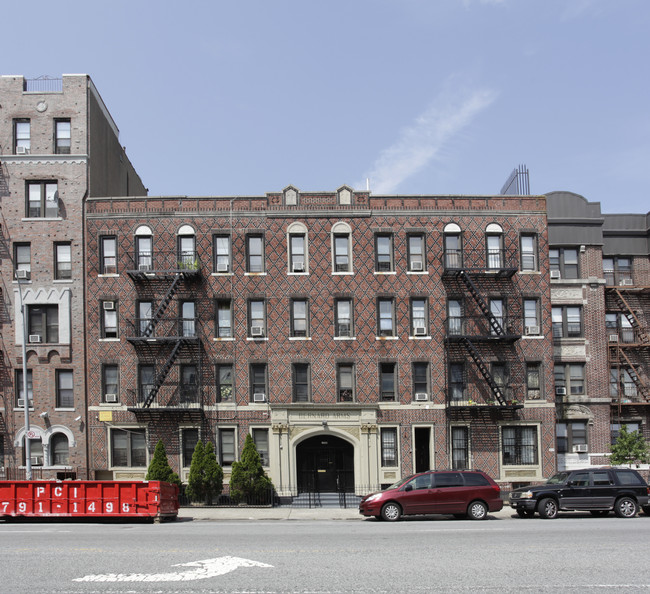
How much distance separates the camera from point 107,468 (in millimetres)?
34781

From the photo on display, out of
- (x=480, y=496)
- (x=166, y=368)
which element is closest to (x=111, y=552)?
(x=480, y=496)

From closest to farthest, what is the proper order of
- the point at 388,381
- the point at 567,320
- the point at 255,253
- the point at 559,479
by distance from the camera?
the point at 559,479 < the point at 388,381 < the point at 255,253 < the point at 567,320

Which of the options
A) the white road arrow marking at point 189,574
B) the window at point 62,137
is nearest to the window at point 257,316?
the window at point 62,137

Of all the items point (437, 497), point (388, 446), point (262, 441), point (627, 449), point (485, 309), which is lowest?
point (437, 497)

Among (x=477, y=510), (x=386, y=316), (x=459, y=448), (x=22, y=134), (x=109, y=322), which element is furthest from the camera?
(x=22, y=134)

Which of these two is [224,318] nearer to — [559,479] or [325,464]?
[325,464]

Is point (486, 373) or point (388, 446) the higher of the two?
point (486, 373)

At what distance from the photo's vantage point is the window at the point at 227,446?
115 feet

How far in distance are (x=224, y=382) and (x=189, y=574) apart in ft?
73.4

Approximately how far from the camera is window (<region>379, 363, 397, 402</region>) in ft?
117

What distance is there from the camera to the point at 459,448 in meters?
35.4

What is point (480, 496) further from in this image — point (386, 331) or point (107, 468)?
point (107, 468)

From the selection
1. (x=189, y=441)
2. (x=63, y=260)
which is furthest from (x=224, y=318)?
(x=63, y=260)

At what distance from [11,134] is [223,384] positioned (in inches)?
587
